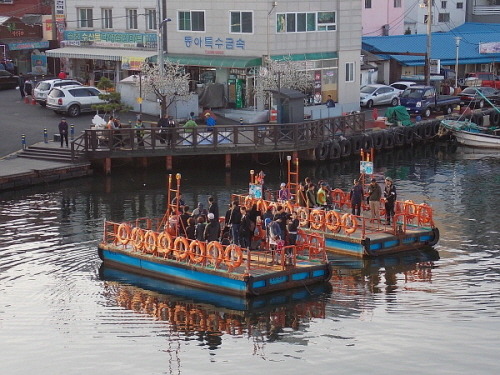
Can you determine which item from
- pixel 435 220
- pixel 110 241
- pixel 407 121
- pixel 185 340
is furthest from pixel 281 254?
pixel 407 121

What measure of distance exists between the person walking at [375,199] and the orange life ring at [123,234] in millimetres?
9092

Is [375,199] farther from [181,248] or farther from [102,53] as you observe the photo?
[102,53]

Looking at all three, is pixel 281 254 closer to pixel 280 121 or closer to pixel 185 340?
pixel 185 340

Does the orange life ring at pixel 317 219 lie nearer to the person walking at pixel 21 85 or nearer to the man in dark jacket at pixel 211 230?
the man in dark jacket at pixel 211 230

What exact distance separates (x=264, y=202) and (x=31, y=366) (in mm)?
14311

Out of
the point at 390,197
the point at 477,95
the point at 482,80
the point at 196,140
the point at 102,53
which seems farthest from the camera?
the point at 482,80

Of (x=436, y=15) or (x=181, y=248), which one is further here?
(x=436, y=15)

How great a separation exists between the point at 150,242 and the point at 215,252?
10.6 feet

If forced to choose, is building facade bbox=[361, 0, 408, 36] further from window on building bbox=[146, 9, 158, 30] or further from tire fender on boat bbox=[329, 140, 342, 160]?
tire fender on boat bbox=[329, 140, 342, 160]

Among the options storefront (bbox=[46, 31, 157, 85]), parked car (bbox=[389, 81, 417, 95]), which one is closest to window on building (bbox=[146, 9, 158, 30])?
storefront (bbox=[46, 31, 157, 85])

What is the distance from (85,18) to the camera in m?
77.1

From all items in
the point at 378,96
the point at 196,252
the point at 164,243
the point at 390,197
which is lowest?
the point at 196,252

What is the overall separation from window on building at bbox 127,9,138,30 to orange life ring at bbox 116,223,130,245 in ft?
126

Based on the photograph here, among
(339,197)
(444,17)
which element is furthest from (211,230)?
(444,17)
